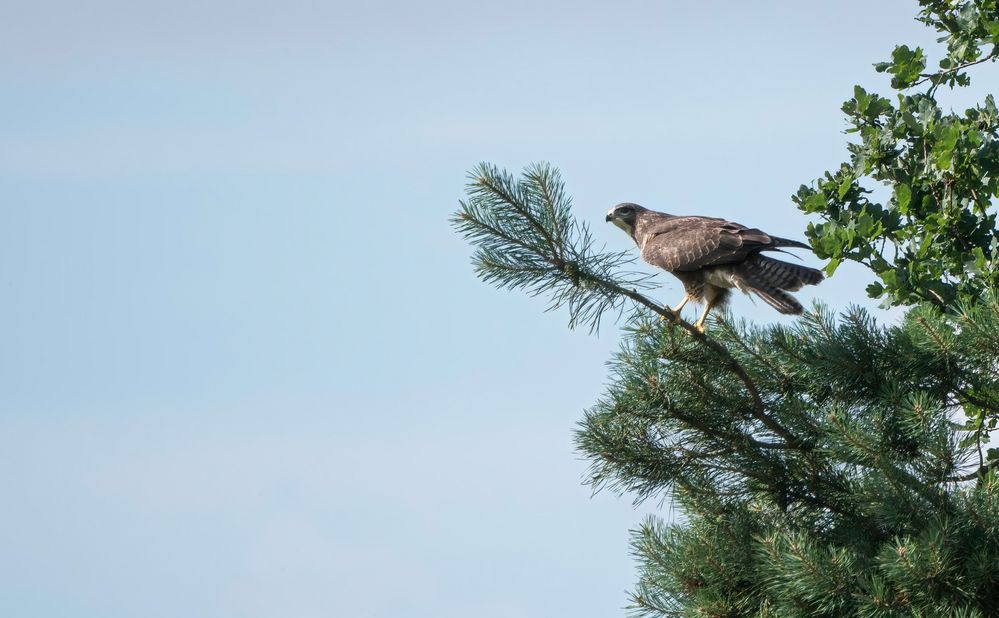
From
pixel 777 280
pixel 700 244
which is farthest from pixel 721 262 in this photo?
pixel 777 280

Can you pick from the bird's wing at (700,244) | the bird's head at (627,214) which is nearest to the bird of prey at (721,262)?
the bird's wing at (700,244)

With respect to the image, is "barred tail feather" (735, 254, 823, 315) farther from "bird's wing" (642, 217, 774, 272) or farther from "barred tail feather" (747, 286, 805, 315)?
"bird's wing" (642, 217, 774, 272)

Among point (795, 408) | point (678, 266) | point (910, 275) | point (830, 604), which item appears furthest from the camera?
point (678, 266)

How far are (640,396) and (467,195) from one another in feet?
5.43

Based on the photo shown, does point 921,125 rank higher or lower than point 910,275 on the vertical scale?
higher

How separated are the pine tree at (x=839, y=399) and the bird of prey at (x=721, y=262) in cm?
47

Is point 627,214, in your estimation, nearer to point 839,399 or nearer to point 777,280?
point 777,280

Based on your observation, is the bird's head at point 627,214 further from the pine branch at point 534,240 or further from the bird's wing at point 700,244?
the pine branch at point 534,240

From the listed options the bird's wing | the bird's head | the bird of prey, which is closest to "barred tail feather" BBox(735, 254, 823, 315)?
the bird of prey

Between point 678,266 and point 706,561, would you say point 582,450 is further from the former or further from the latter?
point 678,266

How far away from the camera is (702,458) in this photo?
6703 millimetres

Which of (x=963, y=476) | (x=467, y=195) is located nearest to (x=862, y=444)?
(x=963, y=476)

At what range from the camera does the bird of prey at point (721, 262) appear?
7.89 metres

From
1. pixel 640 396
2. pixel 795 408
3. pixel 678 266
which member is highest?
pixel 678 266
